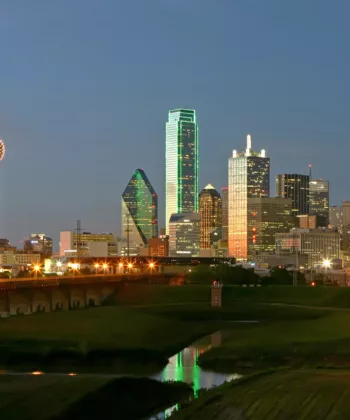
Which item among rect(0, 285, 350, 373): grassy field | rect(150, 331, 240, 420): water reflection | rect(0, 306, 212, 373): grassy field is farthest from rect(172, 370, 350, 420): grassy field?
rect(0, 306, 212, 373): grassy field

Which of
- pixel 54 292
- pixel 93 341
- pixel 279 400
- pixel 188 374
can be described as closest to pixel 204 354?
pixel 188 374

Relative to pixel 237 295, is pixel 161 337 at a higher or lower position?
lower

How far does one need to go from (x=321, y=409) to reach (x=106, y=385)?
14.1 metres

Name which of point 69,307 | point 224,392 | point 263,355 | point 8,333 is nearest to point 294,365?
point 263,355

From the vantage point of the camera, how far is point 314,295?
136 meters

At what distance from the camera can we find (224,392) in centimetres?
4738

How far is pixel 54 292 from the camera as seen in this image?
12106 centimetres

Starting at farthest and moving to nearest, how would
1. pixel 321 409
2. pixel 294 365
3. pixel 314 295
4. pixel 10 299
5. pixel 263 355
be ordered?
pixel 314 295, pixel 10 299, pixel 263 355, pixel 294 365, pixel 321 409

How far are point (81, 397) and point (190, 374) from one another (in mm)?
17857

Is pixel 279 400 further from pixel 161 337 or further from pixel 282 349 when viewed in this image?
pixel 161 337

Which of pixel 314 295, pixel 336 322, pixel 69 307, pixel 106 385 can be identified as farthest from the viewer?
pixel 314 295

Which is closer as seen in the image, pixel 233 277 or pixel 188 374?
Result: pixel 188 374

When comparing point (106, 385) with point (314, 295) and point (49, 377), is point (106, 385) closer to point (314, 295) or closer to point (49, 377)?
point (49, 377)

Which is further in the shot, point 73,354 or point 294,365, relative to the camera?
point 73,354
